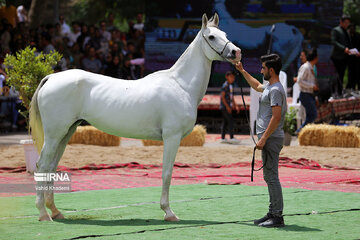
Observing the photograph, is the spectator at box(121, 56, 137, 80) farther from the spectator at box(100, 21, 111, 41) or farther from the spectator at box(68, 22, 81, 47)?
the spectator at box(68, 22, 81, 47)

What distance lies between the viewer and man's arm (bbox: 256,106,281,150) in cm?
791

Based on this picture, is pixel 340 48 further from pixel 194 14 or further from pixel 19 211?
pixel 19 211

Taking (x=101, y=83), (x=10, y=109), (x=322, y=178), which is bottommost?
(x=10, y=109)

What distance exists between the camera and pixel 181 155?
50.9 feet

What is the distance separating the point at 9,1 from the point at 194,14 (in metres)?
6.81

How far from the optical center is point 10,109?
21.5 metres

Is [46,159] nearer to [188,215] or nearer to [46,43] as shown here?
[188,215]

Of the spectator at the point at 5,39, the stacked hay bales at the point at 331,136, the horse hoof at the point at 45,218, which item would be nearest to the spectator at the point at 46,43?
the spectator at the point at 5,39

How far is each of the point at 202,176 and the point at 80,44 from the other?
13560 millimetres

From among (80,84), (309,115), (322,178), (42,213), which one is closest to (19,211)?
(42,213)

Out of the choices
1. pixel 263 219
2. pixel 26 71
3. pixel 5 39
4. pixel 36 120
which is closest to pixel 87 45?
pixel 5 39

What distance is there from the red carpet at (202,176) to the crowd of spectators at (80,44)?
26.0ft

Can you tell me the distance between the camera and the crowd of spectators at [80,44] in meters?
22.0

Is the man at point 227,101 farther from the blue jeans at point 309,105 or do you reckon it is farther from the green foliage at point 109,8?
the green foliage at point 109,8
